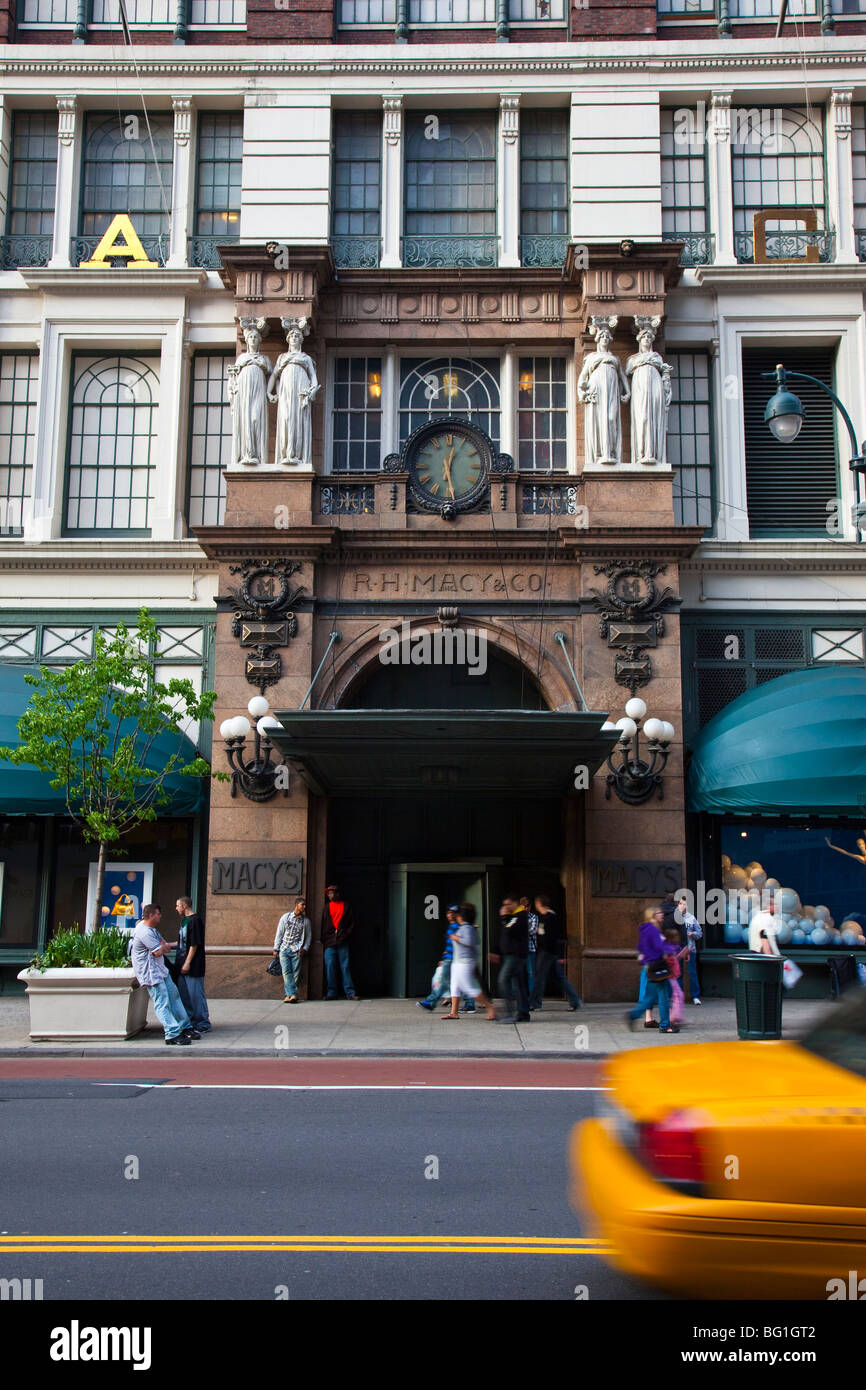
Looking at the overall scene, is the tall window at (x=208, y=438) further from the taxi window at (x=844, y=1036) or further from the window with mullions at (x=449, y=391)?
the taxi window at (x=844, y=1036)

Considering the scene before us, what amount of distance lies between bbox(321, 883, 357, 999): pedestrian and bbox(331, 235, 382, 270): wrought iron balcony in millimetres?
11480

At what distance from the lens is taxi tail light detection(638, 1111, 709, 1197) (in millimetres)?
4559

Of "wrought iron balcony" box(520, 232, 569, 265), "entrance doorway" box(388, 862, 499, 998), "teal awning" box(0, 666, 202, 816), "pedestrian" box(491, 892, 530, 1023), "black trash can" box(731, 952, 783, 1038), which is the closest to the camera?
"black trash can" box(731, 952, 783, 1038)

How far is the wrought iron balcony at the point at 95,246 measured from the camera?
2192cm

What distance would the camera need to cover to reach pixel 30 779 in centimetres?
1800

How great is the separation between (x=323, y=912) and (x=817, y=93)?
17532 millimetres

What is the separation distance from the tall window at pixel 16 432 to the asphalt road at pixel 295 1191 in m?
13.0

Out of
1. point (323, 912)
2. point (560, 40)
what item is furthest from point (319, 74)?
point (323, 912)

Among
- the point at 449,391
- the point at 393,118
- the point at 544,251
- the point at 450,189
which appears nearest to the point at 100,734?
the point at 449,391

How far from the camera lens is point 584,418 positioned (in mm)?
20359

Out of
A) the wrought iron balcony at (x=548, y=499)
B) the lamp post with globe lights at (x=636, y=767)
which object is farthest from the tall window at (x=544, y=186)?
the lamp post with globe lights at (x=636, y=767)

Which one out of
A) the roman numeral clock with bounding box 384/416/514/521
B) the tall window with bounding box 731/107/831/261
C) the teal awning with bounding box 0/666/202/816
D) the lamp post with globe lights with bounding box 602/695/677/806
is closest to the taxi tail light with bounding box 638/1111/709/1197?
the lamp post with globe lights with bounding box 602/695/677/806

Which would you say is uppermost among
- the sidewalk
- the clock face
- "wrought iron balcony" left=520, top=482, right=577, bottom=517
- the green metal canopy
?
the clock face

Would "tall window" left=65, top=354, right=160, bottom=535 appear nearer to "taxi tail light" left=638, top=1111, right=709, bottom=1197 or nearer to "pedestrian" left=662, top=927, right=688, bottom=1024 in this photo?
"pedestrian" left=662, top=927, right=688, bottom=1024
